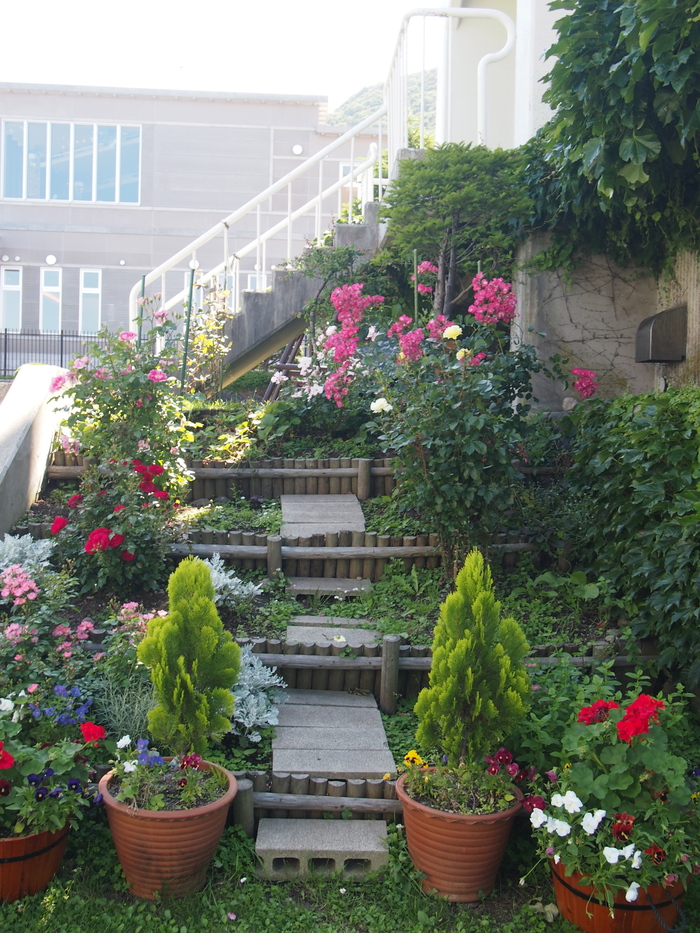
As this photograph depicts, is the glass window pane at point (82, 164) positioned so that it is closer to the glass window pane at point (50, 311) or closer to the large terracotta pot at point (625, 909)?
the glass window pane at point (50, 311)

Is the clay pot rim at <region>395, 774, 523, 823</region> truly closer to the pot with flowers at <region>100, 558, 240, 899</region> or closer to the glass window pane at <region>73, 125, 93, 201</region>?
the pot with flowers at <region>100, 558, 240, 899</region>

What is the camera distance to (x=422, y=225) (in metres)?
7.30

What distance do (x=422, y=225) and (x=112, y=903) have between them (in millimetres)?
5817

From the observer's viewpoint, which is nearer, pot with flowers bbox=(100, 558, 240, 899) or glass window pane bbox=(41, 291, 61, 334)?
pot with flowers bbox=(100, 558, 240, 899)

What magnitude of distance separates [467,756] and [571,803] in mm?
538

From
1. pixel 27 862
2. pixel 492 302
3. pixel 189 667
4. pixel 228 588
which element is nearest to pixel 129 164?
pixel 492 302

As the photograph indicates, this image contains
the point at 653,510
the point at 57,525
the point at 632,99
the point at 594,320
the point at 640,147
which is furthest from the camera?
the point at 594,320

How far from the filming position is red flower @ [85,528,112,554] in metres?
4.90

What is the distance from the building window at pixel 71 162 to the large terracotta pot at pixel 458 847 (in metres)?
18.2

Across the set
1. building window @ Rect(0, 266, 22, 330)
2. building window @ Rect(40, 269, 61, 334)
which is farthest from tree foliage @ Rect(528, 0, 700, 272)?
building window @ Rect(0, 266, 22, 330)

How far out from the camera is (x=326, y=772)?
380cm

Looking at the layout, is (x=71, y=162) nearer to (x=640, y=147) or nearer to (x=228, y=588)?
(x=228, y=588)

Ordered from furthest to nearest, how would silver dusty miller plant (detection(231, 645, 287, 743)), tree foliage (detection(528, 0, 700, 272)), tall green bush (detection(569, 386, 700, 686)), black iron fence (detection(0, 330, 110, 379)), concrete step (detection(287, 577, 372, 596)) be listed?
black iron fence (detection(0, 330, 110, 379)) → concrete step (detection(287, 577, 372, 596)) → tree foliage (detection(528, 0, 700, 272)) → silver dusty miller plant (detection(231, 645, 287, 743)) → tall green bush (detection(569, 386, 700, 686))

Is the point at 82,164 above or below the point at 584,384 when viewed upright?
above
